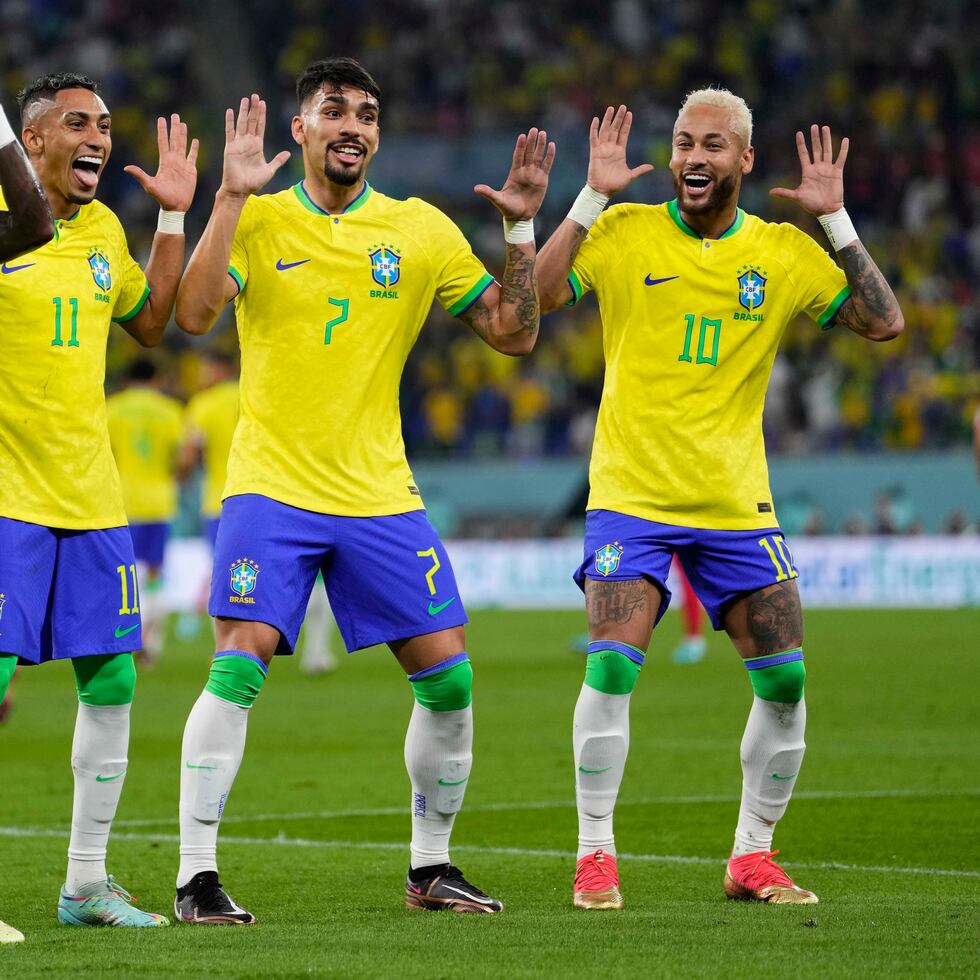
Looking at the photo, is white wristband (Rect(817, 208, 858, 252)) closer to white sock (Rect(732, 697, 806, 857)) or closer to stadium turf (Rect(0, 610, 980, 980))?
white sock (Rect(732, 697, 806, 857))

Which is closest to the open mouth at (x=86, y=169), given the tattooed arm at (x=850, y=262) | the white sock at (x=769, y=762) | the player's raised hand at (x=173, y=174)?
the player's raised hand at (x=173, y=174)

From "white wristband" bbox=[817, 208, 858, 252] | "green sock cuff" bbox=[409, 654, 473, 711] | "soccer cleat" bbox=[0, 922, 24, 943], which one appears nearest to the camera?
"soccer cleat" bbox=[0, 922, 24, 943]

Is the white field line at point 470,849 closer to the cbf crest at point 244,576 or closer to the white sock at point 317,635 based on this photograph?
the cbf crest at point 244,576

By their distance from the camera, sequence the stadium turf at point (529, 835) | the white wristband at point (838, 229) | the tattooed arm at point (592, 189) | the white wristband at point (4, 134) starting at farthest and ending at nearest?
1. the white wristband at point (838, 229)
2. the tattooed arm at point (592, 189)
3. the stadium turf at point (529, 835)
4. the white wristband at point (4, 134)

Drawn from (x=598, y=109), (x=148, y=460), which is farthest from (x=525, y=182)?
(x=598, y=109)

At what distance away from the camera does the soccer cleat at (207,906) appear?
18.6 ft

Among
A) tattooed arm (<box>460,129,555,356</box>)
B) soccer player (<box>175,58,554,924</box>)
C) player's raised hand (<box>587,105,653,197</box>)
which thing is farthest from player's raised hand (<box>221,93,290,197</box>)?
player's raised hand (<box>587,105,653,197</box>)

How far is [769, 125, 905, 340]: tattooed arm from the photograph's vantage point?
21.3ft

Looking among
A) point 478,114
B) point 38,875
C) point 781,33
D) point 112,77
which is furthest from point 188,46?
point 38,875

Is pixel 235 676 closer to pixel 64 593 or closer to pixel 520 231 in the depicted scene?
pixel 64 593

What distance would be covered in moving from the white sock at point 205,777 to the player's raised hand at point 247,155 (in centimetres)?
155

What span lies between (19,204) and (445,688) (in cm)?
228

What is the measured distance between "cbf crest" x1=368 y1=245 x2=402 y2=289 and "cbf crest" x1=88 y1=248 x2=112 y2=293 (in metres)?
0.82

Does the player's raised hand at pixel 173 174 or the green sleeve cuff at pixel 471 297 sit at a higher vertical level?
the player's raised hand at pixel 173 174
